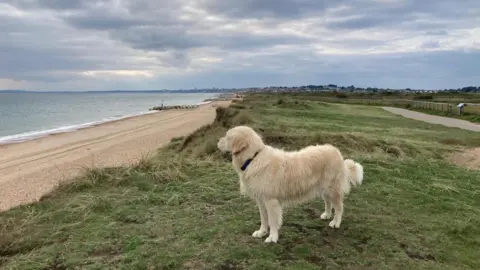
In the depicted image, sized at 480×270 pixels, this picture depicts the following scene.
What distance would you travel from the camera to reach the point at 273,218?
18.8 ft

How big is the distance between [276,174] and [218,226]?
1.32m

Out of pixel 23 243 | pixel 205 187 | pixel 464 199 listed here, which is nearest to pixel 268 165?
pixel 205 187

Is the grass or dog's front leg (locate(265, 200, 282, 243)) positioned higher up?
dog's front leg (locate(265, 200, 282, 243))

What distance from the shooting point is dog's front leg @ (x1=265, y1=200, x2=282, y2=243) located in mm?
5695

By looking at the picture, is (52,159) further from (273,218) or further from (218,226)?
(273,218)

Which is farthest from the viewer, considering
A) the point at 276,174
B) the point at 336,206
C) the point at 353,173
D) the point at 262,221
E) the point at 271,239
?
the point at 353,173

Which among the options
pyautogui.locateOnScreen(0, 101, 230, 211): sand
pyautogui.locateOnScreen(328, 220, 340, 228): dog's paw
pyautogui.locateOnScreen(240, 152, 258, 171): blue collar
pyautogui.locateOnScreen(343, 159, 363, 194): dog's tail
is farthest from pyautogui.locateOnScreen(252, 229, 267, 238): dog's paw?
pyautogui.locateOnScreen(0, 101, 230, 211): sand

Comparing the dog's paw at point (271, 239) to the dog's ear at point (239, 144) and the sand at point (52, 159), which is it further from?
the sand at point (52, 159)

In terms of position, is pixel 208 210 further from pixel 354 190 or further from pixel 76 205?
pixel 354 190

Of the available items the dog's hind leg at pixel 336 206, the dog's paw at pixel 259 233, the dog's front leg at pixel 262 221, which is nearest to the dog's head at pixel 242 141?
the dog's front leg at pixel 262 221

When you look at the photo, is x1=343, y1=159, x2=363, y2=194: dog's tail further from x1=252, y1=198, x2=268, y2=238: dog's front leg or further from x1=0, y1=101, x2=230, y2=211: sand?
x1=0, y1=101, x2=230, y2=211: sand

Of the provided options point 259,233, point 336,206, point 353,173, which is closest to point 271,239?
point 259,233

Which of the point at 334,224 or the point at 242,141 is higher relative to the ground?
the point at 242,141

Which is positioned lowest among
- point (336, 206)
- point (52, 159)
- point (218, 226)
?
point (52, 159)
